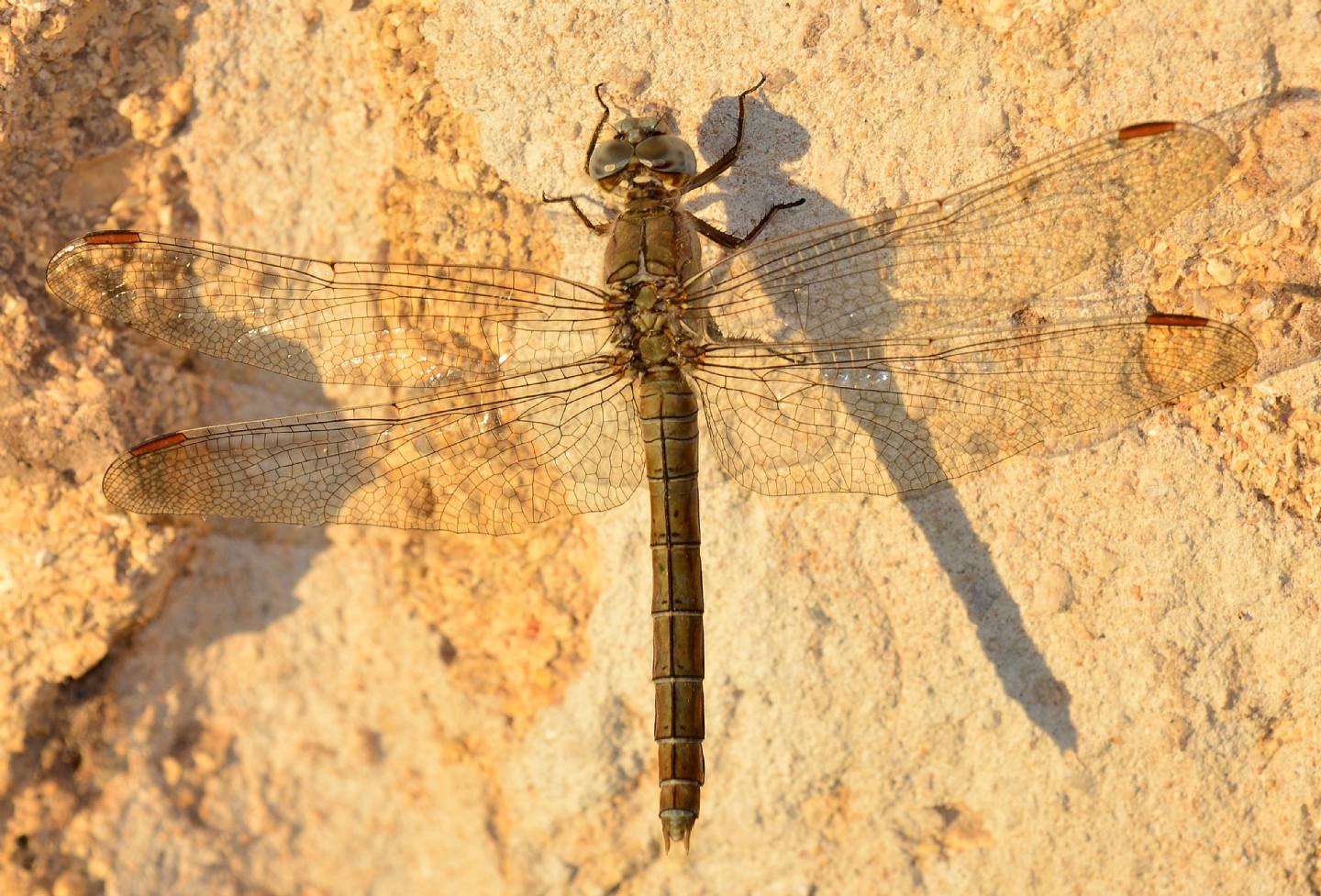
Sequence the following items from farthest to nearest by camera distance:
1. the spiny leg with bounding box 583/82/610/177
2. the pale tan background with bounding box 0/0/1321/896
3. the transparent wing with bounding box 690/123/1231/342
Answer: the spiny leg with bounding box 583/82/610/177
the pale tan background with bounding box 0/0/1321/896
the transparent wing with bounding box 690/123/1231/342

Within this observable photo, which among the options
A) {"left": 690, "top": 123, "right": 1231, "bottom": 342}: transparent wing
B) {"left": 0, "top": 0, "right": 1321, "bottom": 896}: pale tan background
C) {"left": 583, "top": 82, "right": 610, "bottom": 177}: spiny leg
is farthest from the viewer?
{"left": 583, "top": 82, "right": 610, "bottom": 177}: spiny leg

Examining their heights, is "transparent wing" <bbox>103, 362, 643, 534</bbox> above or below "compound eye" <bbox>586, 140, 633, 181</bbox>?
below

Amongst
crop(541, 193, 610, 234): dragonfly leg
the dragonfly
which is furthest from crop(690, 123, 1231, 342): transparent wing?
crop(541, 193, 610, 234): dragonfly leg

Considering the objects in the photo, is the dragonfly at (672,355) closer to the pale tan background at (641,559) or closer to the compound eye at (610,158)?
the compound eye at (610,158)

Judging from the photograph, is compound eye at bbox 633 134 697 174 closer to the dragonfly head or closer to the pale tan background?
the dragonfly head

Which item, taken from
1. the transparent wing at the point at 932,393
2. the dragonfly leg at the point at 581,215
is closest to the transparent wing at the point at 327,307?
the dragonfly leg at the point at 581,215

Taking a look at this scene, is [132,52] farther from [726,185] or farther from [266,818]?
[266,818]
